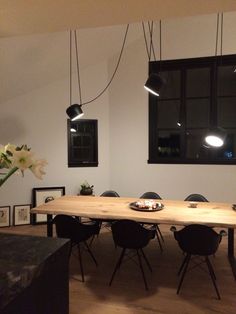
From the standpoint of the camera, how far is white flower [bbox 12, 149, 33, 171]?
130cm

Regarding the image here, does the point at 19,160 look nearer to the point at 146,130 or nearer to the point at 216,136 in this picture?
the point at 216,136

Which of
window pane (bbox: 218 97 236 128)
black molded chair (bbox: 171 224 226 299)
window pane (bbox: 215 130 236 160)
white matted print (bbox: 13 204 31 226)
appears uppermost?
window pane (bbox: 218 97 236 128)

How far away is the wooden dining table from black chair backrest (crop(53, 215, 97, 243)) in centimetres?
7

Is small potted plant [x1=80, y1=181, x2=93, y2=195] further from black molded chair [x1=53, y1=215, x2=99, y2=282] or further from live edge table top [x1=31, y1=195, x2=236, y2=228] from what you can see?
black molded chair [x1=53, y1=215, x2=99, y2=282]

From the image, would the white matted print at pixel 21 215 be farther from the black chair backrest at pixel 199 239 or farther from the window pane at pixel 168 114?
the black chair backrest at pixel 199 239

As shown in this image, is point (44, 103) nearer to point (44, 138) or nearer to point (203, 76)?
point (44, 138)

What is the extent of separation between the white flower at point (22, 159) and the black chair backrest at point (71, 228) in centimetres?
219

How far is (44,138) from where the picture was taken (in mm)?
5551

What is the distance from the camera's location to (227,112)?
551 cm

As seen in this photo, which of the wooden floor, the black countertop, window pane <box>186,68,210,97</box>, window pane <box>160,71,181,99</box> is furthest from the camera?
window pane <box>160,71,181,99</box>

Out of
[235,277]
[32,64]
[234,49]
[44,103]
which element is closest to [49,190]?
[44,103]

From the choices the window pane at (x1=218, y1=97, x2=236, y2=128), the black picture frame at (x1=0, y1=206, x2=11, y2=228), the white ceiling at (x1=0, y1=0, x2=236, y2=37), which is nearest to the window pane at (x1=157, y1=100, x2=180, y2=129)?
the window pane at (x1=218, y1=97, x2=236, y2=128)

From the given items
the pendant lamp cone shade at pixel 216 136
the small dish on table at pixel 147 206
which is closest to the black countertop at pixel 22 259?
the small dish on table at pixel 147 206

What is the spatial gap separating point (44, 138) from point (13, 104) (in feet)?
2.74
